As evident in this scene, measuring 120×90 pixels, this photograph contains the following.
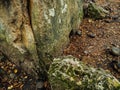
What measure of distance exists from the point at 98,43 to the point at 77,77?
80.5 inches

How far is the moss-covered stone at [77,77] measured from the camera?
3.52 metres

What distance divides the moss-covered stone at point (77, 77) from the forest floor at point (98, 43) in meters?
1.15

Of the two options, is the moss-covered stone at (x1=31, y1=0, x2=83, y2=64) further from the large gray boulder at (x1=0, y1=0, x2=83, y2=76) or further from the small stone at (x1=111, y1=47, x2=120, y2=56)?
the small stone at (x1=111, y1=47, x2=120, y2=56)

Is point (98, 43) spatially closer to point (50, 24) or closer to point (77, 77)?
point (50, 24)

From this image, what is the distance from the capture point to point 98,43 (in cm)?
551

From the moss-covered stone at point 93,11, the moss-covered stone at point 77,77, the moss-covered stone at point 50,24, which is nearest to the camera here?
the moss-covered stone at point 77,77

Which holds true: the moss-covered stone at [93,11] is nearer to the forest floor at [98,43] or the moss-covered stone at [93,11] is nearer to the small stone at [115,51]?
the forest floor at [98,43]

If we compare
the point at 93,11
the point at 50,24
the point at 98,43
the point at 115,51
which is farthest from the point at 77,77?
the point at 93,11

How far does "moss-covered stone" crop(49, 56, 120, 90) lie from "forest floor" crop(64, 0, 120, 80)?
1.15 meters

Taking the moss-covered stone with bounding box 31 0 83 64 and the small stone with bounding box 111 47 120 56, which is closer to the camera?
the moss-covered stone with bounding box 31 0 83 64

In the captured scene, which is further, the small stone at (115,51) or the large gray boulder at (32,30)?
the small stone at (115,51)

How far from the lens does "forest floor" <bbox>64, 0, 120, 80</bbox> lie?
496cm

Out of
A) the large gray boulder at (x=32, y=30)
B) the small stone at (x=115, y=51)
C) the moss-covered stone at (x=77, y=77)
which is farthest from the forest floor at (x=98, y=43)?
the moss-covered stone at (x=77, y=77)

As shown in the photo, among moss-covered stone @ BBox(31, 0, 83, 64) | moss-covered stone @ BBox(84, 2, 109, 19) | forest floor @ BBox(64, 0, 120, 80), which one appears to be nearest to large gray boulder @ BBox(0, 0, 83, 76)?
moss-covered stone @ BBox(31, 0, 83, 64)
